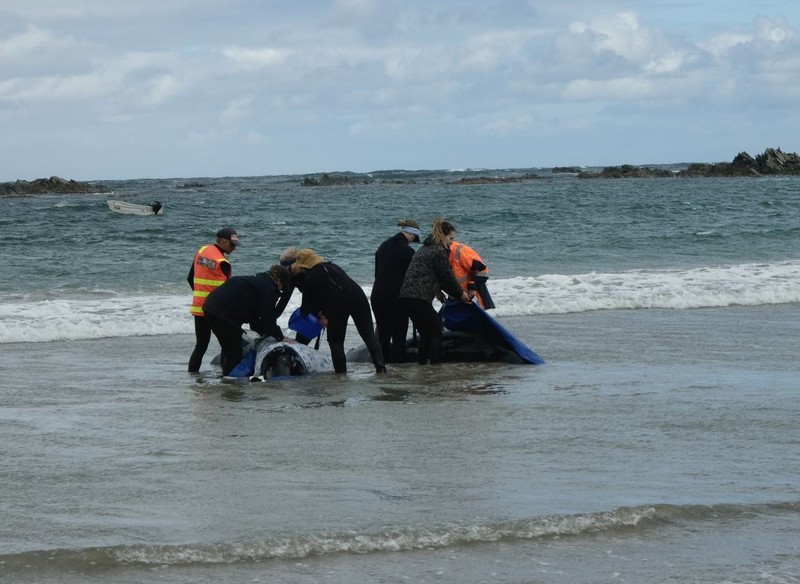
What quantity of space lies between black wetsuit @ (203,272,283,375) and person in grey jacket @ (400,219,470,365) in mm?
1307

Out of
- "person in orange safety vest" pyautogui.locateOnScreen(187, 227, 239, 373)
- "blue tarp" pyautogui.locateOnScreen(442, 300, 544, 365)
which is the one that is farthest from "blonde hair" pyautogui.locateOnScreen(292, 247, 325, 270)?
"blue tarp" pyautogui.locateOnScreen(442, 300, 544, 365)

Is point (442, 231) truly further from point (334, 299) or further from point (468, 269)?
point (334, 299)

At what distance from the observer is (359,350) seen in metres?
11.3

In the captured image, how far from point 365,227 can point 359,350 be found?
84.1 feet

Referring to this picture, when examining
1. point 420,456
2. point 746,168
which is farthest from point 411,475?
point 746,168

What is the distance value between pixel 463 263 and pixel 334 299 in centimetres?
145

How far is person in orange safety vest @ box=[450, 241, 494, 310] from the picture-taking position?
10.7 m

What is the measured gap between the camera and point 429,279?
34.2ft

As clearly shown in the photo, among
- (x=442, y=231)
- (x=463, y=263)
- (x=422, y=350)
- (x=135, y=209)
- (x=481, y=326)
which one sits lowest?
(x=422, y=350)

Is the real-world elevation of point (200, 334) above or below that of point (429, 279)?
below

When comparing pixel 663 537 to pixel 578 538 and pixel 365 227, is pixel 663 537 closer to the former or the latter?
pixel 578 538

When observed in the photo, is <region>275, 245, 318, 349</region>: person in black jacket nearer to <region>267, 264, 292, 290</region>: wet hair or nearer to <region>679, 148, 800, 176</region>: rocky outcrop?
<region>267, 264, 292, 290</region>: wet hair

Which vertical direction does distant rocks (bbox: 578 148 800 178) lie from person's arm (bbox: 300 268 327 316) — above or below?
above

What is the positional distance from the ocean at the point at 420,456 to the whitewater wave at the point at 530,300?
9 centimetres
